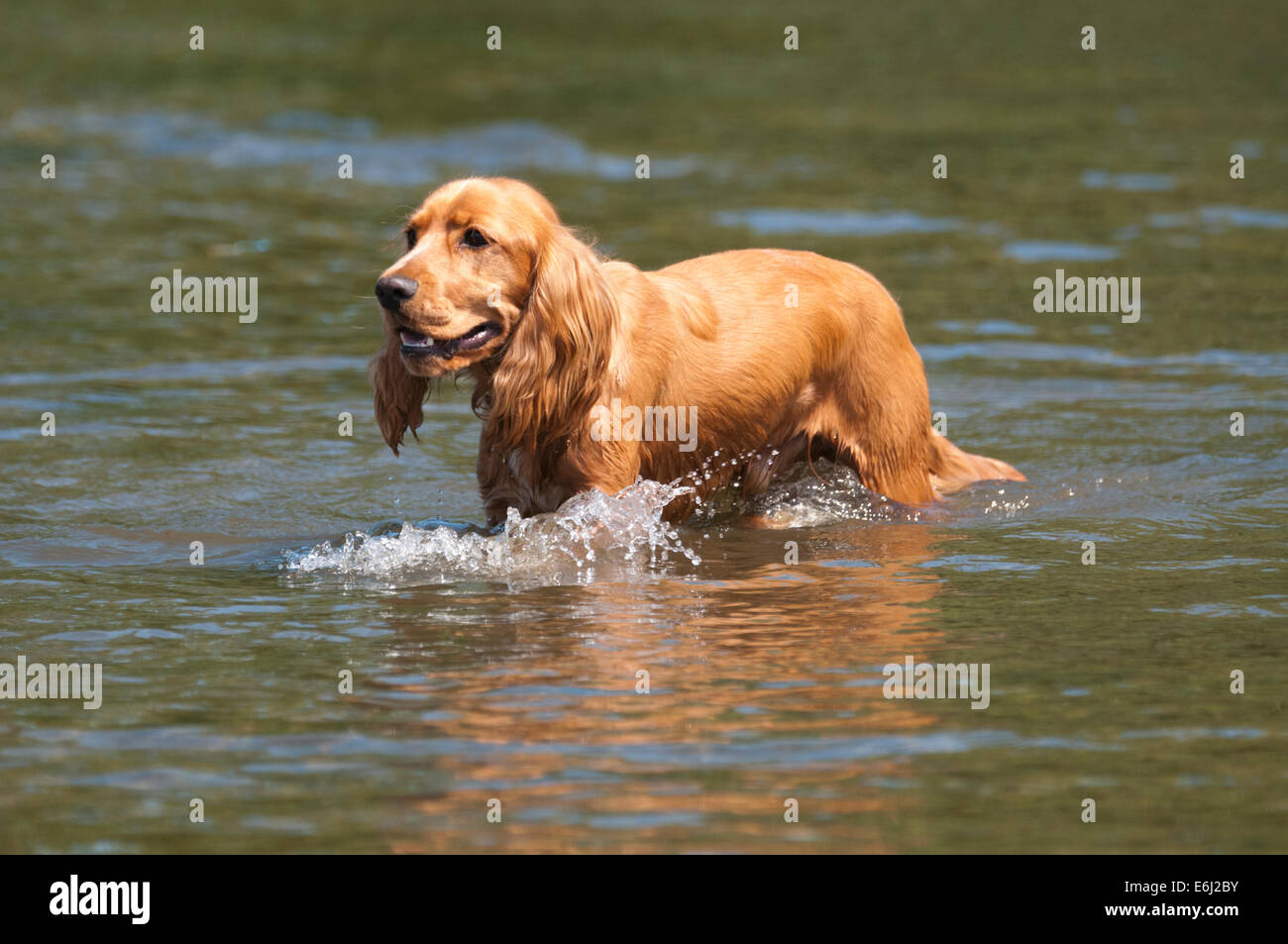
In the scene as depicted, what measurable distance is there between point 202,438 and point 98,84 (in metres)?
12.6

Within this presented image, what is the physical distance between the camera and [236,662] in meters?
6.52

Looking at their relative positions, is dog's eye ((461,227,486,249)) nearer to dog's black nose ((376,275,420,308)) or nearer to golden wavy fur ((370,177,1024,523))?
golden wavy fur ((370,177,1024,523))

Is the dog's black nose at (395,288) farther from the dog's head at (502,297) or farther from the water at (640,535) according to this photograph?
the water at (640,535)

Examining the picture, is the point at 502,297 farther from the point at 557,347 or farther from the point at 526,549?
the point at 526,549

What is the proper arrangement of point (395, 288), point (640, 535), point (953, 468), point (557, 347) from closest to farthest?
point (395, 288), point (557, 347), point (640, 535), point (953, 468)

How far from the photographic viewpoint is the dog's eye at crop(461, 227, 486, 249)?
7.27 meters

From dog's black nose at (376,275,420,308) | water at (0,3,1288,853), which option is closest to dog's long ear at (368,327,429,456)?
water at (0,3,1288,853)

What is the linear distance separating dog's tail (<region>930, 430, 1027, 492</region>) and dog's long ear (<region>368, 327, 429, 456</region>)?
2586 mm

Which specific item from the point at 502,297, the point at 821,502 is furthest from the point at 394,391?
the point at 821,502

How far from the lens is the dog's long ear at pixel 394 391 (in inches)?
312

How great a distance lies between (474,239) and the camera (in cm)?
729

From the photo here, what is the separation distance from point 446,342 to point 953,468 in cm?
296
